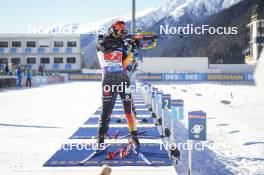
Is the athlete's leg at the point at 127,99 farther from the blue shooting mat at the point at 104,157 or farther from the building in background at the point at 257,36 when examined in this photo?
the building in background at the point at 257,36

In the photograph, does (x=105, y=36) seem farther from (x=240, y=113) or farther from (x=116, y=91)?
(x=240, y=113)

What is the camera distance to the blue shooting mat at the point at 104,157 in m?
6.00

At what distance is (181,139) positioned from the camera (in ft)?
29.5

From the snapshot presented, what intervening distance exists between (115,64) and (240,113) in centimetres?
972

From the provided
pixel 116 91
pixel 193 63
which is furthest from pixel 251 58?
pixel 116 91

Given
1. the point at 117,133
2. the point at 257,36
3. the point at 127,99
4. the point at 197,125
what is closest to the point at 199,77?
the point at 257,36

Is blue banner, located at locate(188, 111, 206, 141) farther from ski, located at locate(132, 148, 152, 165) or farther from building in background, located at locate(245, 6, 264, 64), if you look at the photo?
building in background, located at locate(245, 6, 264, 64)

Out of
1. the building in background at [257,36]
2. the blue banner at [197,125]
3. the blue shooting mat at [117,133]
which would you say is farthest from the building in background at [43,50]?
the blue banner at [197,125]

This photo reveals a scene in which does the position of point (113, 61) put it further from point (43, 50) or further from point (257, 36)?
point (257, 36)

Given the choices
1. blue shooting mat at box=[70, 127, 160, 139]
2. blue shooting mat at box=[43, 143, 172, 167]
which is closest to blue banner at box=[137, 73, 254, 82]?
blue shooting mat at box=[70, 127, 160, 139]

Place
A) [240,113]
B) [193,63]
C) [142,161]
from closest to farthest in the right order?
1. [142,161]
2. [240,113]
3. [193,63]

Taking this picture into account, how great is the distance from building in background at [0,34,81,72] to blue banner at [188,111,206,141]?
54230 mm

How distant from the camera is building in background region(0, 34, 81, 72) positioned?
190ft

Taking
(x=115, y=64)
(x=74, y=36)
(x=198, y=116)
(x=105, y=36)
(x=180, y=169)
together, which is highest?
(x=74, y=36)
